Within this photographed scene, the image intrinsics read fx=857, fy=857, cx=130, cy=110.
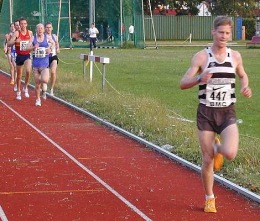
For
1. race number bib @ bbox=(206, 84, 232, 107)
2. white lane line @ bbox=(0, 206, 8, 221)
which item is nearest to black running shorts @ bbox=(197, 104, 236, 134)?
race number bib @ bbox=(206, 84, 232, 107)

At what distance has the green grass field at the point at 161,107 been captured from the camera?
1221 centimetres

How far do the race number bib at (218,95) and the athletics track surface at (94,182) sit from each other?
1217 millimetres

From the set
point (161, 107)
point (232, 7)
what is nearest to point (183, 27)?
point (232, 7)

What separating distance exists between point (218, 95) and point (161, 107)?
9052mm

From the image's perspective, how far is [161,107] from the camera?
59.8ft

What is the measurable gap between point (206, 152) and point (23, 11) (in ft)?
151

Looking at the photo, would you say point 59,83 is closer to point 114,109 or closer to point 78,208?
point 114,109

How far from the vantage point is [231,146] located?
8961mm

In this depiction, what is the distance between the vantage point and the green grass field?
481 inches

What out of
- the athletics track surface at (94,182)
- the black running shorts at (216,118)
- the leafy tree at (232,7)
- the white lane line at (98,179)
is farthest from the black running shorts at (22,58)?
the leafy tree at (232,7)

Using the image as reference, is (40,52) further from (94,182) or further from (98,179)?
(94,182)

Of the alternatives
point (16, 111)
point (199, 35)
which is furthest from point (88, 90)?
point (199, 35)

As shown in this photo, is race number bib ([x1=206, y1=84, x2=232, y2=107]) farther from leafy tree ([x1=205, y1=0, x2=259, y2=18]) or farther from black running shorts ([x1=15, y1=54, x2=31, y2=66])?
leafy tree ([x1=205, y1=0, x2=259, y2=18])

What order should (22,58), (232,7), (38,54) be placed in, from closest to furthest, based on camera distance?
(38,54), (22,58), (232,7)
